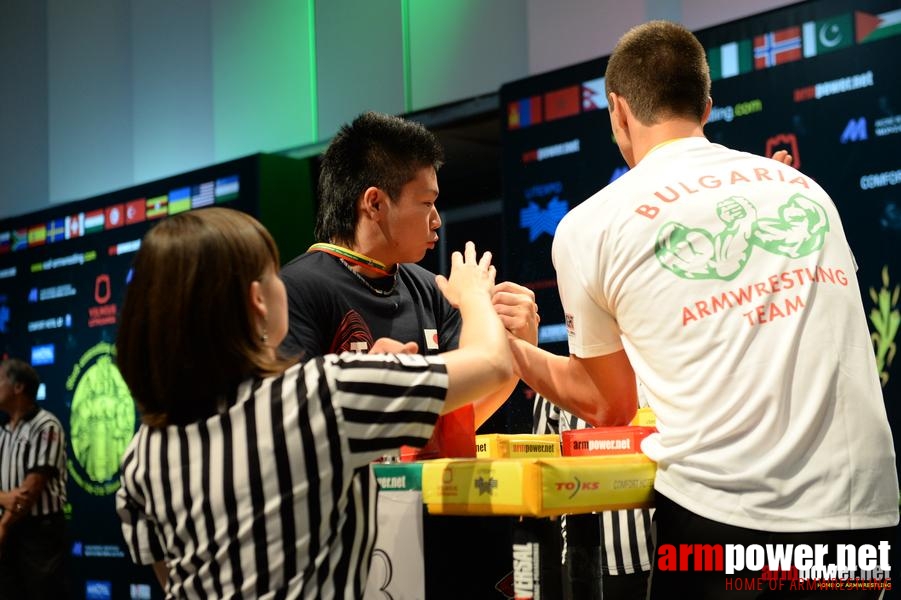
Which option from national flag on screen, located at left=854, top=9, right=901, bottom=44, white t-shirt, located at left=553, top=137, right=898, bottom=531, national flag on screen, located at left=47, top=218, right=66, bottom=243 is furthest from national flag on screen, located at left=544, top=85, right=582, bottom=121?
national flag on screen, located at left=47, top=218, right=66, bottom=243

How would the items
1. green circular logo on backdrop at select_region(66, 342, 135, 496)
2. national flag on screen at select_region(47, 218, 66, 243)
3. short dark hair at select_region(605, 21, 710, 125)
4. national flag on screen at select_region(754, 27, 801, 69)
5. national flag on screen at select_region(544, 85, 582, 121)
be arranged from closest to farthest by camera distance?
short dark hair at select_region(605, 21, 710, 125)
national flag on screen at select_region(754, 27, 801, 69)
national flag on screen at select_region(544, 85, 582, 121)
green circular logo on backdrop at select_region(66, 342, 135, 496)
national flag on screen at select_region(47, 218, 66, 243)

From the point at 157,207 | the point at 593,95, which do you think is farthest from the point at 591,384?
the point at 157,207

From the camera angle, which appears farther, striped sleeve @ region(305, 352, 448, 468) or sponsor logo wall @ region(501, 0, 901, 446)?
sponsor logo wall @ region(501, 0, 901, 446)

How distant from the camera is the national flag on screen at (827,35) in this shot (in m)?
3.92

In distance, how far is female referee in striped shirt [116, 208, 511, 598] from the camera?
151 centimetres

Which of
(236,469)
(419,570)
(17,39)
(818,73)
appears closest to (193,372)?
(236,469)

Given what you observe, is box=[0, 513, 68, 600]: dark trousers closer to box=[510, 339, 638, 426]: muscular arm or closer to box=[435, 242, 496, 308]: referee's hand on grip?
box=[510, 339, 638, 426]: muscular arm

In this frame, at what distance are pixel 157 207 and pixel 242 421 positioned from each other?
19.0 feet

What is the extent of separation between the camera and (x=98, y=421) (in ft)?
23.7

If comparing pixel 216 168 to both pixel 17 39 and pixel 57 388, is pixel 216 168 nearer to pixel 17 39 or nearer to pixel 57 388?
pixel 57 388

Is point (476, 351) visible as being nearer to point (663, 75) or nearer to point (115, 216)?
point (663, 75)

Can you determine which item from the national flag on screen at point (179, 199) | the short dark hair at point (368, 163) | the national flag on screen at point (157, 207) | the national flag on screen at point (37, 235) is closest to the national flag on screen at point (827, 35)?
the short dark hair at point (368, 163)

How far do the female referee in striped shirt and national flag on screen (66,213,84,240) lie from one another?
20.8 feet

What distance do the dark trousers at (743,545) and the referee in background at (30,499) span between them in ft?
19.4
